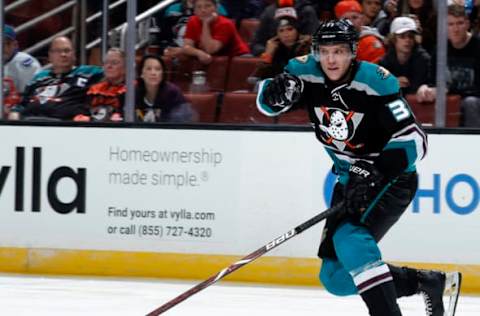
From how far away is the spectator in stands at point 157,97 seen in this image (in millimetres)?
6500

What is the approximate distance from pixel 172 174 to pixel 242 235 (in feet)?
1.60

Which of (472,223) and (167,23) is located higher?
(167,23)

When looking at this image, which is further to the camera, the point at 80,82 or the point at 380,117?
the point at 80,82

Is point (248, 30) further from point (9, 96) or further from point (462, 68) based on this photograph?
point (9, 96)

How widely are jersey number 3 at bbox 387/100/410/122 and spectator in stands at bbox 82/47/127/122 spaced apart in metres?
2.59

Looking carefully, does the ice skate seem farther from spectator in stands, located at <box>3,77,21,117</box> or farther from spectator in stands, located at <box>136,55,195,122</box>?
spectator in stands, located at <box>3,77,21,117</box>

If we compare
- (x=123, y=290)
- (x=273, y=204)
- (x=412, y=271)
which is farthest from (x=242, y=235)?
(x=412, y=271)

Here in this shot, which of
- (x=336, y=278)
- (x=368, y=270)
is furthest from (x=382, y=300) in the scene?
(x=336, y=278)

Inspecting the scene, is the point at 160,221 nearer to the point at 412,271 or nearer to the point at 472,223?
the point at 472,223

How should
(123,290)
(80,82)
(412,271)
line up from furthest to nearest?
(80,82) < (123,290) < (412,271)

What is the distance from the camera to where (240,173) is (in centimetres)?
645

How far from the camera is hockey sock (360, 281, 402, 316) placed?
4211mm

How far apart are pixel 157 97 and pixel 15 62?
0.83 metres

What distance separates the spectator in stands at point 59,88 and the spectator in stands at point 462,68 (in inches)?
70.2
